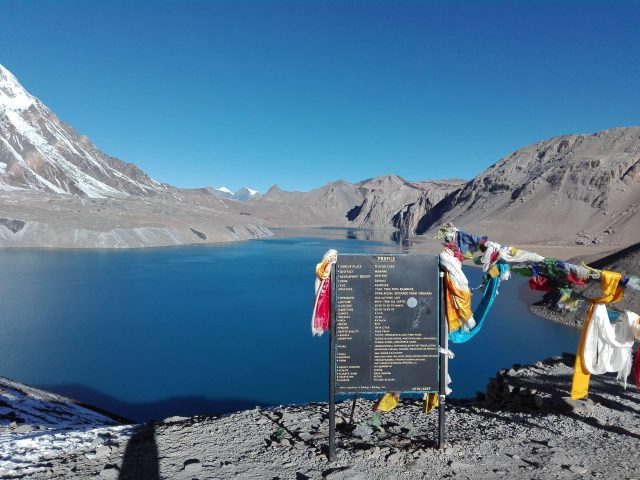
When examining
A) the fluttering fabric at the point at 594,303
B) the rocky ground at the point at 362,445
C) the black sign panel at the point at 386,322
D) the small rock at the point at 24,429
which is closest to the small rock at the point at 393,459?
the rocky ground at the point at 362,445

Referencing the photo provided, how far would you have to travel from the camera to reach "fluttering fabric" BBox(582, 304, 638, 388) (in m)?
6.25

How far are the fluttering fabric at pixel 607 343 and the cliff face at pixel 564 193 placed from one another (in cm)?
7268

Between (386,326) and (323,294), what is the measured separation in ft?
2.96

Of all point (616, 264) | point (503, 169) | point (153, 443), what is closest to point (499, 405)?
point (153, 443)

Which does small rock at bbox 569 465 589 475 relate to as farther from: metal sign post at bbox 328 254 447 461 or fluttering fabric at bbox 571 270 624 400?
metal sign post at bbox 328 254 447 461

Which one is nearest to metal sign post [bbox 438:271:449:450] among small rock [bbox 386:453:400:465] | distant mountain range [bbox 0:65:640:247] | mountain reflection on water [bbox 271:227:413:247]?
small rock [bbox 386:453:400:465]

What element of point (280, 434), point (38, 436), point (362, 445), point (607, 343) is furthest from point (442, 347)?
point (38, 436)

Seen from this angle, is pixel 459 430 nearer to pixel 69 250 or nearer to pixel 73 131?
pixel 69 250

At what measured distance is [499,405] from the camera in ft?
27.7

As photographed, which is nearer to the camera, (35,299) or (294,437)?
(294,437)

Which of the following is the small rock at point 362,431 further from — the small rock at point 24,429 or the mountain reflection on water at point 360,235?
the mountain reflection on water at point 360,235

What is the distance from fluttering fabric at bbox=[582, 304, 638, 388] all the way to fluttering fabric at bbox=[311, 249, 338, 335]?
3.64 metres

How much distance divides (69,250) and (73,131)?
15154 cm

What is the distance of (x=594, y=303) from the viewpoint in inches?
247
